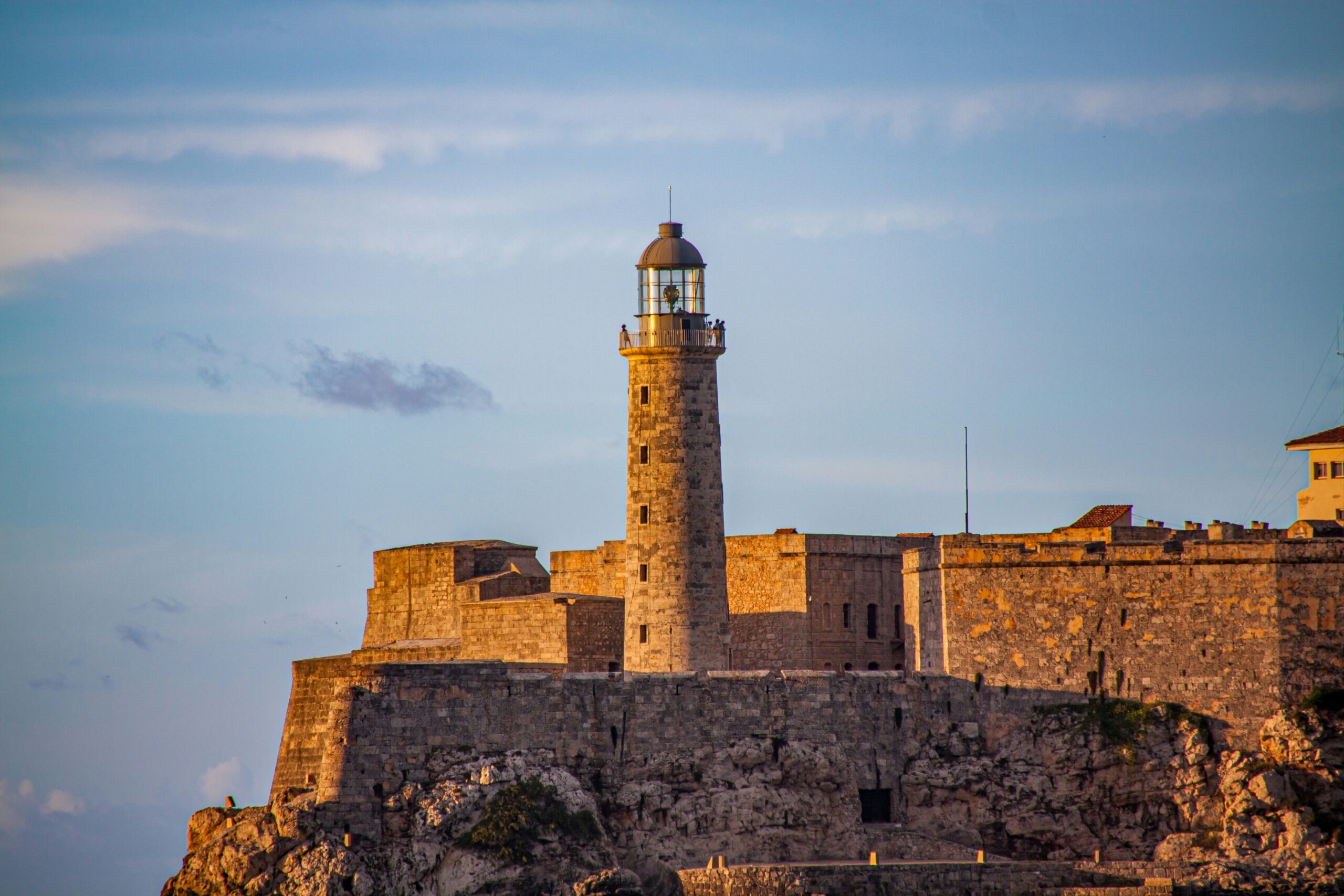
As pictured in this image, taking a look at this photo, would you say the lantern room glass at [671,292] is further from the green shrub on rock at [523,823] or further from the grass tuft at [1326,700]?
the grass tuft at [1326,700]

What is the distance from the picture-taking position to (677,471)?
54531mm

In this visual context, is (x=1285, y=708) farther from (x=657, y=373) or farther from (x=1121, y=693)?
(x=657, y=373)

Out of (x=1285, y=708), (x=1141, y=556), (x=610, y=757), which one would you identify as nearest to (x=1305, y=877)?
(x=1285, y=708)

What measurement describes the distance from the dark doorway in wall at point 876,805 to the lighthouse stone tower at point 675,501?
4.31m

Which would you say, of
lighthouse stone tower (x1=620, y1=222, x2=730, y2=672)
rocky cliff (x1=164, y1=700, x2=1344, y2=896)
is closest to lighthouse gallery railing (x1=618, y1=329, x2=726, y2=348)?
lighthouse stone tower (x1=620, y1=222, x2=730, y2=672)

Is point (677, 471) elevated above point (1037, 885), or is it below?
above

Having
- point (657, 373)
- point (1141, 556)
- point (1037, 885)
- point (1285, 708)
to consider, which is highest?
point (657, 373)

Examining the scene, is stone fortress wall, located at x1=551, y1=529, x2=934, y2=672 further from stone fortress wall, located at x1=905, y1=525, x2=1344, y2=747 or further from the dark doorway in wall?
the dark doorway in wall

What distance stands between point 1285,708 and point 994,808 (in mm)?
6578

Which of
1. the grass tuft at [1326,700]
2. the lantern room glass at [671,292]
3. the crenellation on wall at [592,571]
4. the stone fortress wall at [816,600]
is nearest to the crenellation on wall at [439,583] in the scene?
Answer: the crenellation on wall at [592,571]

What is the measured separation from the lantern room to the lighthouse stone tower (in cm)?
24

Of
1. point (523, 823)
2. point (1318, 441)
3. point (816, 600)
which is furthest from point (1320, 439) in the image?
point (523, 823)

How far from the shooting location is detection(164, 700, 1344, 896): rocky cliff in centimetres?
4862

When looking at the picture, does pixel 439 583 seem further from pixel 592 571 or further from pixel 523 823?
pixel 523 823
